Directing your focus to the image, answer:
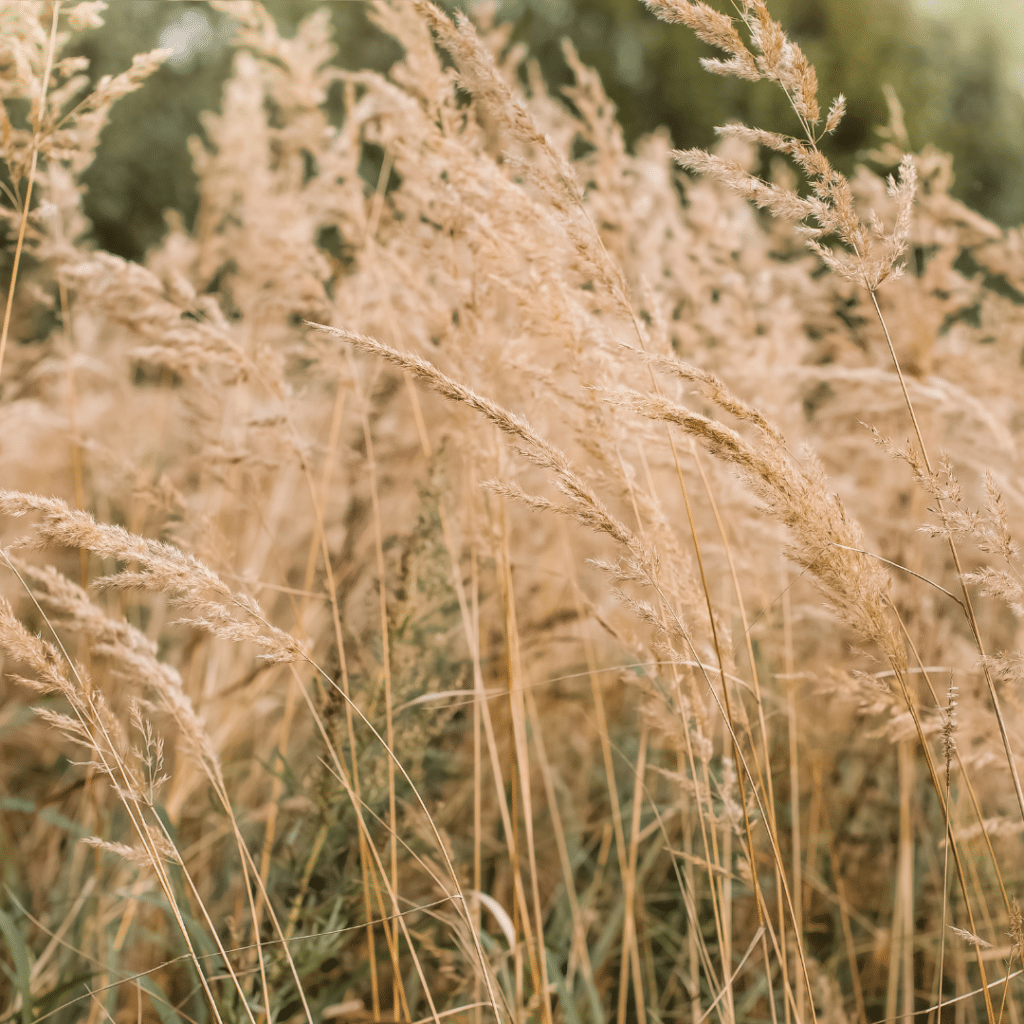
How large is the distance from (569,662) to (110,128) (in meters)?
12.1

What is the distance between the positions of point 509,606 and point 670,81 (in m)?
12.8

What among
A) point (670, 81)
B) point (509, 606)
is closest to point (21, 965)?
point (509, 606)

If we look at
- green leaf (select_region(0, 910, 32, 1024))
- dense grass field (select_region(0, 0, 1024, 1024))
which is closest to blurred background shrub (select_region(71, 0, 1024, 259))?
dense grass field (select_region(0, 0, 1024, 1024))

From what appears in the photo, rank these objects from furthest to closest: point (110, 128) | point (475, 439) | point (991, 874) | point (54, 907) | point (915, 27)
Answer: point (110, 128) < point (915, 27) < point (991, 874) < point (54, 907) < point (475, 439)

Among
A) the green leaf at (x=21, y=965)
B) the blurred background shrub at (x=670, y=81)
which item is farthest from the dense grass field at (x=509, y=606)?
the blurred background shrub at (x=670, y=81)

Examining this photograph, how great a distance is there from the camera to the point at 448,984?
139 centimetres

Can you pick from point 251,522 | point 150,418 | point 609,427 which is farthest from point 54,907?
point 150,418

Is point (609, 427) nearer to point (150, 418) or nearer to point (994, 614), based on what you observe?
point (994, 614)

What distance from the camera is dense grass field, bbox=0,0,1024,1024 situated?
843 mm

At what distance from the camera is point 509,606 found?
1.13m

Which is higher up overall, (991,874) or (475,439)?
(475,439)

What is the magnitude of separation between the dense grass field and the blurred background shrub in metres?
8.17

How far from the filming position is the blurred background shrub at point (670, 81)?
9727 millimetres

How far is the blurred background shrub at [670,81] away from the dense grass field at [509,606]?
817 cm
